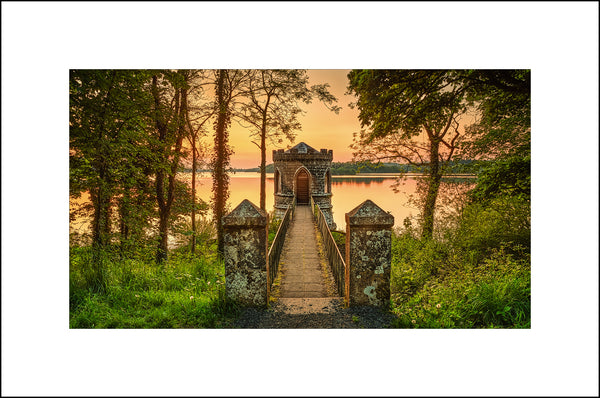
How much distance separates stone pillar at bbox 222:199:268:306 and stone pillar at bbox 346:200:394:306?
1226mm

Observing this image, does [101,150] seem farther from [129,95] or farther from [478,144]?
[478,144]

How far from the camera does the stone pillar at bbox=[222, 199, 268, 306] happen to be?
3.25 meters

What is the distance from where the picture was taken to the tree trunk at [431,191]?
9.10 m

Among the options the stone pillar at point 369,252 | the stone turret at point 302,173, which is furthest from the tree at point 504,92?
the stone turret at point 302,173

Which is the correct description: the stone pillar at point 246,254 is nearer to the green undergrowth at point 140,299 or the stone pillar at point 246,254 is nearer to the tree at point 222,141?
the green undergrowth at point 140,299

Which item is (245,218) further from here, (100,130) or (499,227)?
(499,227)

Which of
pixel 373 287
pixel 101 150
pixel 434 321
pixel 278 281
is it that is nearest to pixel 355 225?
pixel 373 287

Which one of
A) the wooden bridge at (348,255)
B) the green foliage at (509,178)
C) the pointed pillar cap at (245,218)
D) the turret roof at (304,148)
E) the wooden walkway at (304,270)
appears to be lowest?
the wooden walkway at (304,270)

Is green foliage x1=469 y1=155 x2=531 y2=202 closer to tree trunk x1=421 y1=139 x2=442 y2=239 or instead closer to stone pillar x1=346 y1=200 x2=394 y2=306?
stone pillar x1=346 y1=200 x2=394 y2=306

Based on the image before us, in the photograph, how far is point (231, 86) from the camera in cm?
723

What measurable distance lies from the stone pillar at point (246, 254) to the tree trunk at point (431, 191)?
7890 millimetres

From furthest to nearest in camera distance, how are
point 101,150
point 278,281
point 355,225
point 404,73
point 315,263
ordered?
point 315,263 → point 278,281 → point 101,150 → point 404,73 → point 355,225

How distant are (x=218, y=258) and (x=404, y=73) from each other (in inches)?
281

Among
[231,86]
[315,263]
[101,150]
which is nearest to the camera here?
[101,150]
